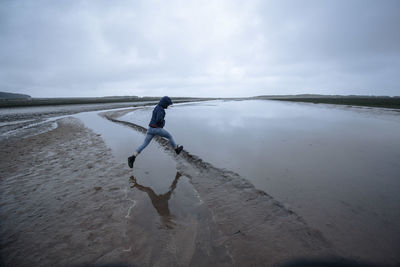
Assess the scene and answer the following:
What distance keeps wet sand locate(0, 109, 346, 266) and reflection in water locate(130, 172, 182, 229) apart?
2cm

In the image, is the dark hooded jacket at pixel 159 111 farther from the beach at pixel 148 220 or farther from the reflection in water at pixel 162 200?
the reflection in water at pixel 162 200

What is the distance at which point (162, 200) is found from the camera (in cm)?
415

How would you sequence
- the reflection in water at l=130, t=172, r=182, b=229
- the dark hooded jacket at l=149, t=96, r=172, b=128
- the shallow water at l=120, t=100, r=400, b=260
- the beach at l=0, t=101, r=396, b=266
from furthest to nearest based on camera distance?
1. the dark hooded jacket at l=149, t=96, r=172, b=128
2. the reflection in water at l=130, t=172, r=182, b=229
3. the shallow water at l=120, t=100, r=400, b=260
4. the beach at l=0, t=101, r=396, b=266

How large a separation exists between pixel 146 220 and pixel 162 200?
0.77 m

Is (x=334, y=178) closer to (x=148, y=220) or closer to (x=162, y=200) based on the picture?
(x=162, y=200)

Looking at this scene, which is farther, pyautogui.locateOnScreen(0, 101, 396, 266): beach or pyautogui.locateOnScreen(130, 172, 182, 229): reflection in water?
pyautogui.locateOnScreen(130, 172, 182, 229): reflection in water

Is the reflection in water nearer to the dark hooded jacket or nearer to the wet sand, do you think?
the wet sand

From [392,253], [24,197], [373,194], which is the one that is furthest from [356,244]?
[24,197]

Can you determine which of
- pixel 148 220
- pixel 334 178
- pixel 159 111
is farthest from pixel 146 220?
pixel 334 178

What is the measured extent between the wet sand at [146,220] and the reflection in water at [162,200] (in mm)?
23

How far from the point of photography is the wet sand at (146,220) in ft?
8.48

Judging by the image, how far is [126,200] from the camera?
13.6ft

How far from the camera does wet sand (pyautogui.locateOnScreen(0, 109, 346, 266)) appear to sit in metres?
2.58

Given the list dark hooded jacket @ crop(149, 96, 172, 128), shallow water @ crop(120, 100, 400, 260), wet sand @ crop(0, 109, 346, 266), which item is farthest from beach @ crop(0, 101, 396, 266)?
dark hooded jacket @ crop(149, 96, 172, 128)
